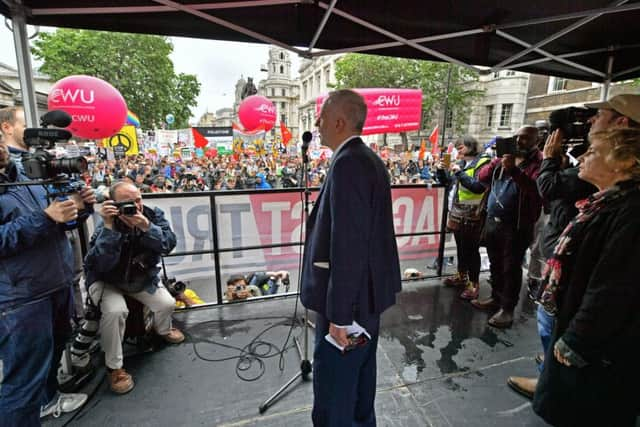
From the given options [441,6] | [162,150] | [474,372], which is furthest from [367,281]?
[162,150]

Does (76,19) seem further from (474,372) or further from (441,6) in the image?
(474,372)

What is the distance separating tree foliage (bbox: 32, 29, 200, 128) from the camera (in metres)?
18.0

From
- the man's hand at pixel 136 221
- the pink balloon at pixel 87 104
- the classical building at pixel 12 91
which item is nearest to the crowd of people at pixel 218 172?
the classical building at pixel 12 91

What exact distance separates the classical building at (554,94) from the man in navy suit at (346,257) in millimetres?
20479

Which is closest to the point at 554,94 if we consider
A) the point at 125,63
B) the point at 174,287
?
the point at 174,287

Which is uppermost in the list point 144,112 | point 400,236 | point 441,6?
point 144,112

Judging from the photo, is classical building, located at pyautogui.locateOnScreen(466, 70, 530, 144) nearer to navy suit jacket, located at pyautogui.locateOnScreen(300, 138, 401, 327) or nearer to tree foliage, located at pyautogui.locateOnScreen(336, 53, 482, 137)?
tree foliage, located at pyautogui.locateOnScreen(336, 53, 482, 137)

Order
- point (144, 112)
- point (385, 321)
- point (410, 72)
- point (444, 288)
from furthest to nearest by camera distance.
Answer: point (410, 72)
point (144, 112)
point (444, 288)
point (385, 321)

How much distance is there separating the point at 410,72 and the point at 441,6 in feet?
78.1

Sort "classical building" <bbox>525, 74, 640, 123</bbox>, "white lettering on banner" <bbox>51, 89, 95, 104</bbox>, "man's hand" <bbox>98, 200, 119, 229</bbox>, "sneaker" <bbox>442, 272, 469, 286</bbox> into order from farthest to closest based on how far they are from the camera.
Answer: "classical building" <bbox>525, 74, 640, 123</bbox>, "white lettering on banner" <bbox>51, 89, 95, 104</bbox>, "sneaker" <bbox>442, 272, 469, 286</bbox>, "man's hand" <bbox>98, 200, 119, 229</bbox>

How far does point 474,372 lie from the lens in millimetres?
2484

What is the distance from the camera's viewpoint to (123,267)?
2461 millimetres

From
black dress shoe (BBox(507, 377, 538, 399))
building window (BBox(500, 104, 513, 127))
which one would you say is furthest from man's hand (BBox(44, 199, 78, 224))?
building window (BBox(500, 104, 513, 127))

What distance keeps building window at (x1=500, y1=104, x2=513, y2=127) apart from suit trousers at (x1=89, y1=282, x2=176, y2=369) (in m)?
29.7
